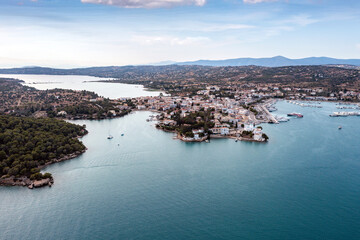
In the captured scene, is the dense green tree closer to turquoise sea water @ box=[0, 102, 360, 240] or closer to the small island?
the small island

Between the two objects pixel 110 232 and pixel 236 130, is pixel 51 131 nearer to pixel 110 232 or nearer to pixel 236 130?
pixel 110 232

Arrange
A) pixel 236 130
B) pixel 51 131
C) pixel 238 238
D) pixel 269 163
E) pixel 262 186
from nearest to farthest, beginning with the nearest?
pixel 238 238
pixel 262 186
pixel 269 163
pixel 51 131
pixel 236 130

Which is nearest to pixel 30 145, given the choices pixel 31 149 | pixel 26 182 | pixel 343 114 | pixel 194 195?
pixel 31 149

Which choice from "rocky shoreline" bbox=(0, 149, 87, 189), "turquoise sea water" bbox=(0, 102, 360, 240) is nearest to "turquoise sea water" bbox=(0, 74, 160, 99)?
"turquoise sea water" bbox=(0, 102, 360, 240)

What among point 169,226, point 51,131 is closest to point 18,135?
point 51,131

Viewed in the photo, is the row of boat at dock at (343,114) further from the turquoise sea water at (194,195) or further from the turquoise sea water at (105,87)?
the turquoise sea water at (105,87)
